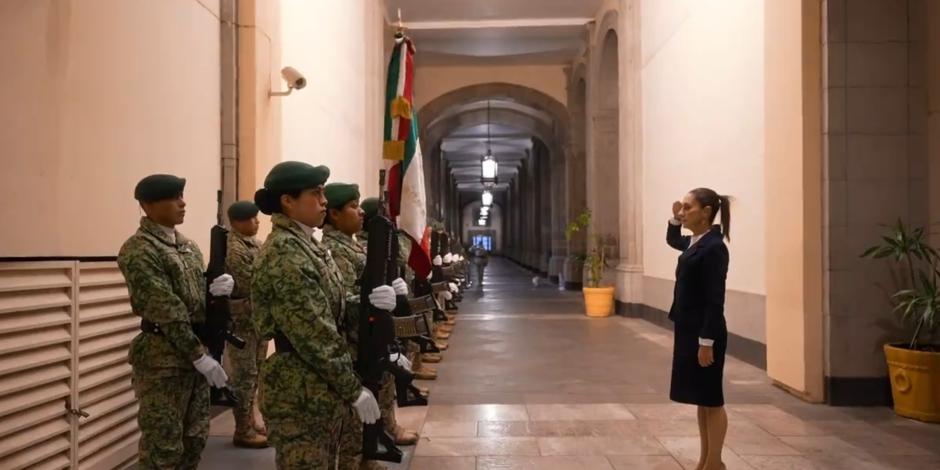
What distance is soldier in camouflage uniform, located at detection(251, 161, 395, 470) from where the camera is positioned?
216cm

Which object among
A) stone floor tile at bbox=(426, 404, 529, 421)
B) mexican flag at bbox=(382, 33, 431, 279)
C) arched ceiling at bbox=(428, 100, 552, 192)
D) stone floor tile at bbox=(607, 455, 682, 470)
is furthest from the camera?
arched ceiling at bbox=(428, 100, 552, 192)

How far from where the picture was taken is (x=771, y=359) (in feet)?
19.3

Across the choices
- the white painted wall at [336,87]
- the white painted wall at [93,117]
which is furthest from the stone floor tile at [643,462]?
the white painted wall at [336,87]

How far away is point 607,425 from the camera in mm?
4738

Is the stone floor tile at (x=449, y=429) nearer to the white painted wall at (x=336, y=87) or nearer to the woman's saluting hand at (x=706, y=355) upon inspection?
the woman's saluting hand at (x=706, y=355)

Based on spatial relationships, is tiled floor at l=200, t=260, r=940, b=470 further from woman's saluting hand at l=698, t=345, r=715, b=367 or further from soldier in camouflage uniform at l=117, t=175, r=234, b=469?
soldier in camouflage uniform at l=117, t=175, r=234, b=469

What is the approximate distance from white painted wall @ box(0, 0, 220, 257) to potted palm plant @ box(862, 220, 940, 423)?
491 centimetres

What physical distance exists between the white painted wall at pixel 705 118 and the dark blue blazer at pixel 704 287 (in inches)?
97.8

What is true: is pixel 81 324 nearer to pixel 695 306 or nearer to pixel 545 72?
pixel 695 306

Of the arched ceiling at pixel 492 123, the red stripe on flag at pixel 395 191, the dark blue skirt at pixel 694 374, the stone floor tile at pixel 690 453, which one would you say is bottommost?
the stone floor tile at pixel 690 453

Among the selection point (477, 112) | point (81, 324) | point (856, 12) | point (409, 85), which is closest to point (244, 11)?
point (409, 85)

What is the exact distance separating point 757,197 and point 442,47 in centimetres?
1112

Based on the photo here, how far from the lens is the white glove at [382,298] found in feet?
8.18

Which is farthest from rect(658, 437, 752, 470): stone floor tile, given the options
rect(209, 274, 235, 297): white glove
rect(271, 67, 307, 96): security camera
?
rect(271, 67, 307, 96): security camera
